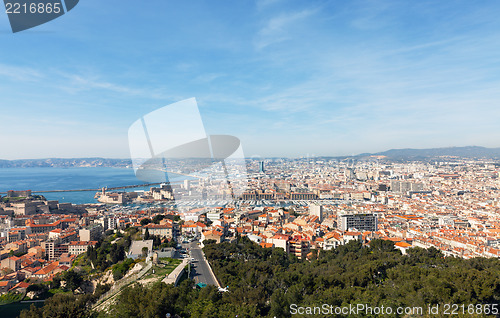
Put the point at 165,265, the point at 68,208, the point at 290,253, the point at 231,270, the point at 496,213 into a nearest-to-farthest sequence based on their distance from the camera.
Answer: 1. the point at 231,270
2. the point at 165,265
3. the point at 290,253
4. the point at 496,213
5. the point at 68,208

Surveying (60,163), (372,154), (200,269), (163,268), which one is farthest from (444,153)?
(60,163)

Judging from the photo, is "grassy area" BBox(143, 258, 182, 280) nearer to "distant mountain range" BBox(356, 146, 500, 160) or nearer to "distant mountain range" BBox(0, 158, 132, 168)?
"distant mountain range" BBox(0, 158, 132, 168)

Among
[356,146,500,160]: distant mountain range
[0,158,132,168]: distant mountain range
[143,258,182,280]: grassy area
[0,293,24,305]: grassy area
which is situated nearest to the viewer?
[143,258,182,280]: grassy area

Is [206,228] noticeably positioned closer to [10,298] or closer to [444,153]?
[10,298]

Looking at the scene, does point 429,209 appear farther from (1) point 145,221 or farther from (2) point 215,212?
(1) point 145,221

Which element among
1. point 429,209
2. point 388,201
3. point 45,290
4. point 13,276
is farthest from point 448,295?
point 388,201

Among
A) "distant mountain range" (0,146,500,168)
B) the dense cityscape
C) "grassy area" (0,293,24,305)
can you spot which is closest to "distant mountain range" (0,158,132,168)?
"distant mountain range" (0,146,500,168)
